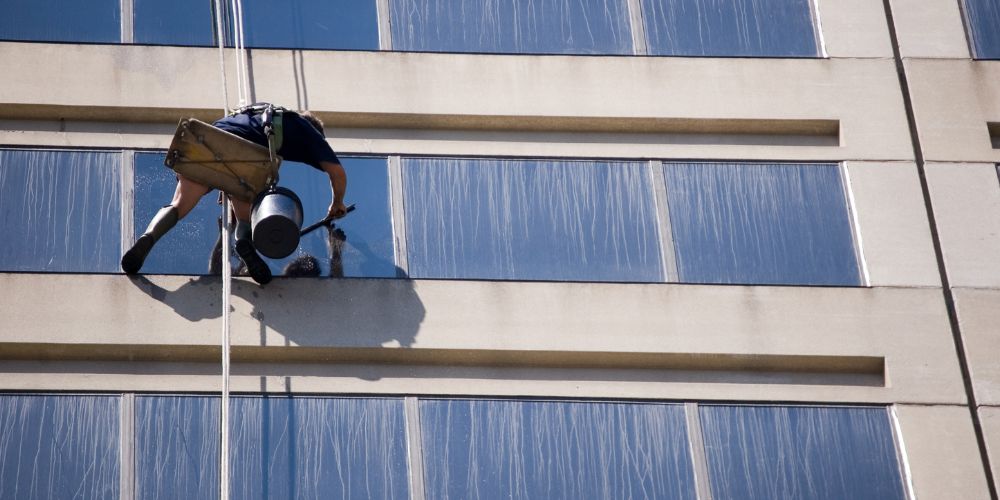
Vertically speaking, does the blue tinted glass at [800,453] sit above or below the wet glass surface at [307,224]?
below

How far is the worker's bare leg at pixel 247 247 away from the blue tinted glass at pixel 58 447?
1.49 meters

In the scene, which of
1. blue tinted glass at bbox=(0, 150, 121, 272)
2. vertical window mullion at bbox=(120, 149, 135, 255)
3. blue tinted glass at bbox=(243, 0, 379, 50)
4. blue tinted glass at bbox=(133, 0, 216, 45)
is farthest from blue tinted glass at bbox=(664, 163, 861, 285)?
blue tinted glass at bbox=(0, 150, 121, 272)

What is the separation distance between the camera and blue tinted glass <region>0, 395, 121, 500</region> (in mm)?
13422

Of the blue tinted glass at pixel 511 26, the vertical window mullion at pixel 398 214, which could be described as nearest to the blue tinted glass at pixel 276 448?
the vertical window mullion at pixel 398 214

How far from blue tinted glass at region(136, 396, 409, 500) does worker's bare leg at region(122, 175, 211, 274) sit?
44.2 inches

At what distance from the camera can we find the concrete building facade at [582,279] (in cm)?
1410

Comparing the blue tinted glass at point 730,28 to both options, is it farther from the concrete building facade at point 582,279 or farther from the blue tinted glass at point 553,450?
the blue tinted glass at point 553,450

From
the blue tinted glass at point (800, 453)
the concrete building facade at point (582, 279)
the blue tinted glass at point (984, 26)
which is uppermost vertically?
the blue tinted glass at point (984, 26)

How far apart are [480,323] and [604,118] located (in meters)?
2.36

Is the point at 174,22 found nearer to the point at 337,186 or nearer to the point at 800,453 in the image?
the point at 337,186

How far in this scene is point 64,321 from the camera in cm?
1403

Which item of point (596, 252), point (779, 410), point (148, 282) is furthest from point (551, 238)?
point (148, 282)

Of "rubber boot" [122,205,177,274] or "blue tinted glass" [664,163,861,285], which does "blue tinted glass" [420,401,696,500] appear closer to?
"blue tinted glass" [664,163,861,285]

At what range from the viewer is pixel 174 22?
15.7 m
